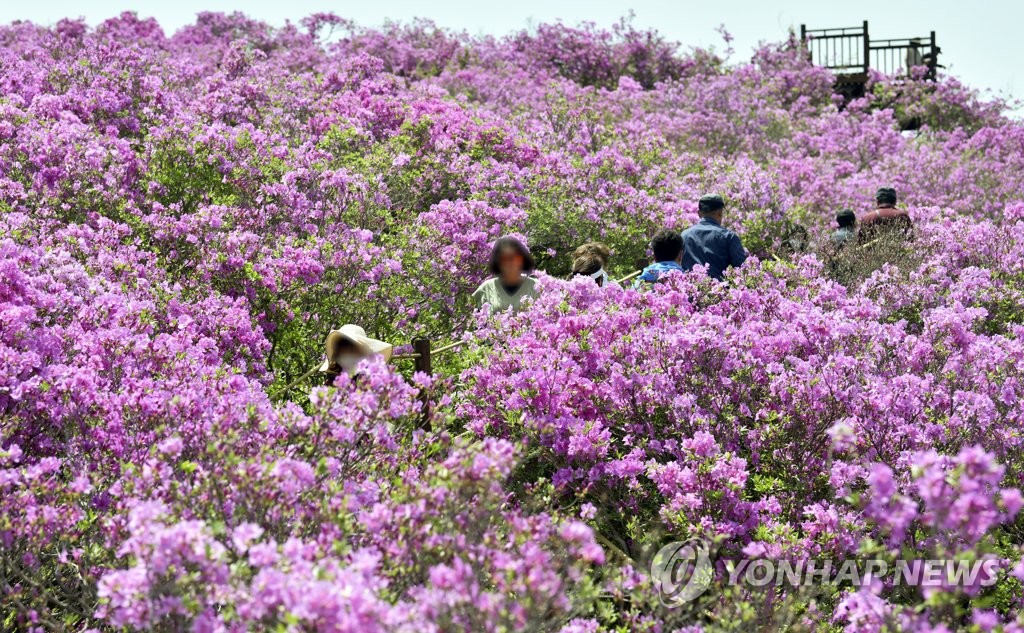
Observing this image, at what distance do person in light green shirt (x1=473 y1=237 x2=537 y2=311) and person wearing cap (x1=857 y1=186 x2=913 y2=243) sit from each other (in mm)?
5087

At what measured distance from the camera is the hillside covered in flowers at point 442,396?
3.01 metres

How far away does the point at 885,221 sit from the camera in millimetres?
11055

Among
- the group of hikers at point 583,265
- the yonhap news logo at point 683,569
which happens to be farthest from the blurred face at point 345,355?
the yonhap news logo at point 683,569

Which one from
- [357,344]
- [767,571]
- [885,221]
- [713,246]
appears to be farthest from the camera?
[885,221]

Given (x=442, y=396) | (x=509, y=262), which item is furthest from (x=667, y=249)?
(x=442, y=396)

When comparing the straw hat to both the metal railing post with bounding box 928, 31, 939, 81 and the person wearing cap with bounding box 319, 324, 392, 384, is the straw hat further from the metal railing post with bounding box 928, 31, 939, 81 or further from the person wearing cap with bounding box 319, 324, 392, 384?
the metal railing post with bounding box 928, 31, 939, 81

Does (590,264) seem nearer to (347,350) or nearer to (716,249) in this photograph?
(716,249)

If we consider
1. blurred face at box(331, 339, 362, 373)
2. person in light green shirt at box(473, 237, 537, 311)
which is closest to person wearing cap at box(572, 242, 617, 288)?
person in light green shirt at box(473, 237, 537, 311)

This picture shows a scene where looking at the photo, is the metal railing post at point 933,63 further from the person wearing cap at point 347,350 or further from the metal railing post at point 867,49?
the person wearing cap at point 347,350

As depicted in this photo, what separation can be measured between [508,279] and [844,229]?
6.31 meters

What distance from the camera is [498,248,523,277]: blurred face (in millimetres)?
7242

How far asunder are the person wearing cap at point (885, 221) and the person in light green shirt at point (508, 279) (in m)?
5.09

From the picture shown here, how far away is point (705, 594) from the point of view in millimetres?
4516

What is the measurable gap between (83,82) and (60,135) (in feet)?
12.3
